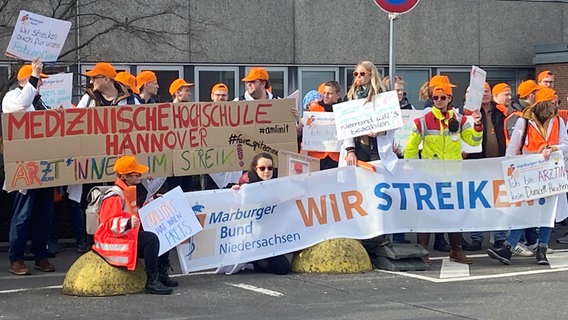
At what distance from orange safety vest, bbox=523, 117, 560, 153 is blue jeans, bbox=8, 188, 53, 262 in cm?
522

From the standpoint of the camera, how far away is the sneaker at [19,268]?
10.1 meters

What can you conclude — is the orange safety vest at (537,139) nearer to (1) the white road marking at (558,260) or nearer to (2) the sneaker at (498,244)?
(2) the sneaker at (498,244)

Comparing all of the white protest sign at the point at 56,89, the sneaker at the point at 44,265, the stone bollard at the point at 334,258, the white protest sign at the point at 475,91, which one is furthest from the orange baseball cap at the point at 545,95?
the sneaker at the point at 44,265

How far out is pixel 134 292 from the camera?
355 inches

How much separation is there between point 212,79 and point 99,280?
11.5 meters

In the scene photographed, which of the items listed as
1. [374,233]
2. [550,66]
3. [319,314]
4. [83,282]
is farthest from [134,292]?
[550,66]

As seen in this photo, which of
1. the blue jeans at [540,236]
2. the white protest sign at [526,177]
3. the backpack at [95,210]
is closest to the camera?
A: the backpack at [95,210]

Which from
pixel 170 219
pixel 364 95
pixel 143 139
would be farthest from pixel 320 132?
pixel 170 219

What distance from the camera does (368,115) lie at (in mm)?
10242

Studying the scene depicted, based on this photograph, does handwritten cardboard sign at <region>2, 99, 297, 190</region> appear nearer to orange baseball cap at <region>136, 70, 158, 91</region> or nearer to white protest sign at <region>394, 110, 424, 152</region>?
orange baseball cap at <region>136, 70, 158, 91</region>

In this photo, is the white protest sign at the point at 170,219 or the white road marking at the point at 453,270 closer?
the white protest sign at the point at 170,219

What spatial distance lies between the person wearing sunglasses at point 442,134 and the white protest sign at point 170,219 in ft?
8.39

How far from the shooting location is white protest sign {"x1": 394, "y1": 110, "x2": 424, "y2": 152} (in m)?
12.7

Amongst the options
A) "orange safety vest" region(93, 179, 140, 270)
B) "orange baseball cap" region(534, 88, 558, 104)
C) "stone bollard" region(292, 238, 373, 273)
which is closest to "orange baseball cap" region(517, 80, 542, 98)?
"orange baseball cap" region(534, 88, 558, 104)
